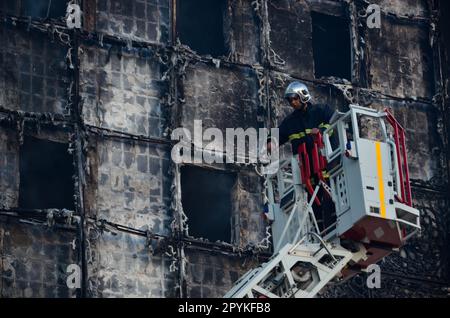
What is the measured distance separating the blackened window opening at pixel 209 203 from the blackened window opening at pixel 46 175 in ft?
9.27

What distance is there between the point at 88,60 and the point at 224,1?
3912 mm

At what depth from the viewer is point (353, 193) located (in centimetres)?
2811

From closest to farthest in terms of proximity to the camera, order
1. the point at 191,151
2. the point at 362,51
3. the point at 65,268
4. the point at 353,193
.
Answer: the point at 353,193 < the point at 65,268 < the point at 191,151 < the point at 362,51

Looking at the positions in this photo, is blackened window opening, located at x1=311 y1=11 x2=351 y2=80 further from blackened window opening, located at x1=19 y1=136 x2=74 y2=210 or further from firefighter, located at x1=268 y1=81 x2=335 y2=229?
firefighter, located at x1=268 y1=81 x2=335 y2=229

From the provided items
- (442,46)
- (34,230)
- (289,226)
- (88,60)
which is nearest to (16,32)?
(88,60)

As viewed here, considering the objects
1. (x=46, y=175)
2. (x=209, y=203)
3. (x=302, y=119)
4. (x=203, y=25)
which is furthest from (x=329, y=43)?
(x=302, y=119)

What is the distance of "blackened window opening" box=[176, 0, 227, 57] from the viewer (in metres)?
37.7

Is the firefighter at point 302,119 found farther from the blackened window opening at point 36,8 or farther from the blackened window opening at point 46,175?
the blackened window opening at point 36,8

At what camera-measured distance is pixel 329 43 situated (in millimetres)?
39125

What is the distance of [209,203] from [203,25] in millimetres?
4333

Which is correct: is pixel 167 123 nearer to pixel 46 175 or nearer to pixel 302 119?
pixel 46 175

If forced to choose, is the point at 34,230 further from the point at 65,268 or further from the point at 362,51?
the point at 362,51

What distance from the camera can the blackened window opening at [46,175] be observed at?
34156 millimetres

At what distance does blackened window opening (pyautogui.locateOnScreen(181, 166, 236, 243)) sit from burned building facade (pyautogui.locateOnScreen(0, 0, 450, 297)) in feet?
0.10
